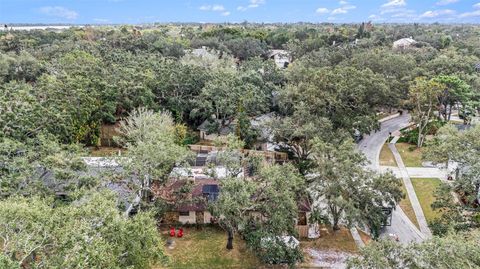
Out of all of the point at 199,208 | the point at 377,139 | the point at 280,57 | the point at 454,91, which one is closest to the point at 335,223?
the point at 199,208

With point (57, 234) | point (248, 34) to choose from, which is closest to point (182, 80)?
point (57, 234)

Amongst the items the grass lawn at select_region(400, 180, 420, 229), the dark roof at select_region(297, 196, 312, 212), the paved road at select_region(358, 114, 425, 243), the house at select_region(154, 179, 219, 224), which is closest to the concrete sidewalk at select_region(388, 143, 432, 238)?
the grass lawn at select_region(400, 180, 420, 229)

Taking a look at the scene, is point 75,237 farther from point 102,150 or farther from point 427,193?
point 427,193

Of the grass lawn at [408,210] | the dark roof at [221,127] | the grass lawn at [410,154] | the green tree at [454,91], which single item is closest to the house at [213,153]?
the dark roof at [221,127]

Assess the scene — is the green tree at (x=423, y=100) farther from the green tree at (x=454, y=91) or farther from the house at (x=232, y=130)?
the house at (x=232, y=130)

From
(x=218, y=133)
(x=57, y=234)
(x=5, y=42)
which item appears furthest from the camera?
(x=5, y=42)

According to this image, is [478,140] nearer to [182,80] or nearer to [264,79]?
[182,80]
